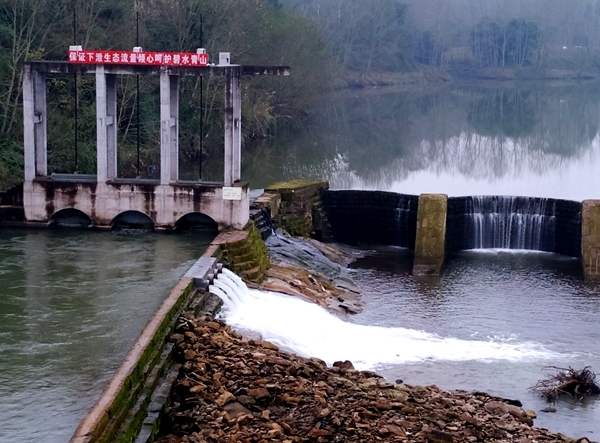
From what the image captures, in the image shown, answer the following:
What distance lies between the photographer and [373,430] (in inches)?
412

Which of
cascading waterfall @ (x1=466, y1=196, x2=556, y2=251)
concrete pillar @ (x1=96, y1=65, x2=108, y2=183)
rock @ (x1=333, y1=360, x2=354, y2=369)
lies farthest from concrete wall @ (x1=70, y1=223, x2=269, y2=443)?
cascading waterfall @ (x1=466, y1=196, x2=556, y2=251)

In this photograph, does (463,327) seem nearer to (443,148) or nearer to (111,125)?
(111,125)

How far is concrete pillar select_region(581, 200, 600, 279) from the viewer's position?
21859 millimetres

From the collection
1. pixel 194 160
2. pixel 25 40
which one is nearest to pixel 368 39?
pixel 194 160

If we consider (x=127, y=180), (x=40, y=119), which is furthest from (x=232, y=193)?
(x=40, y=119)

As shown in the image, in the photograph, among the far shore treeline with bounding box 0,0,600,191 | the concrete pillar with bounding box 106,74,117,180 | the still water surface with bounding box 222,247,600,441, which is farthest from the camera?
the far shore treeline with bounding box 0,0,600,191

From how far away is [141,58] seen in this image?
18672 mm

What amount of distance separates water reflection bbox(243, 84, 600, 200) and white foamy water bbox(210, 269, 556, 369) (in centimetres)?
1542

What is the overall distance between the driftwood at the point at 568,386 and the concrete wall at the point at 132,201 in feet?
23.2

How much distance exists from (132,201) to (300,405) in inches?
358

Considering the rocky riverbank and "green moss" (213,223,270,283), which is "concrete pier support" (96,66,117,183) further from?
the rocky riverbank

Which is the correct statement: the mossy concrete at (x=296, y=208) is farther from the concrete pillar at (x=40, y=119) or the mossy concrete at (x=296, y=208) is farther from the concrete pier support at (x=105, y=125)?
the concrete pillar at (x=40, y=119)

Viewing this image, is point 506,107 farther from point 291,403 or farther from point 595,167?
point 291,403

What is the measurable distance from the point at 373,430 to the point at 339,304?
766 centimetres
